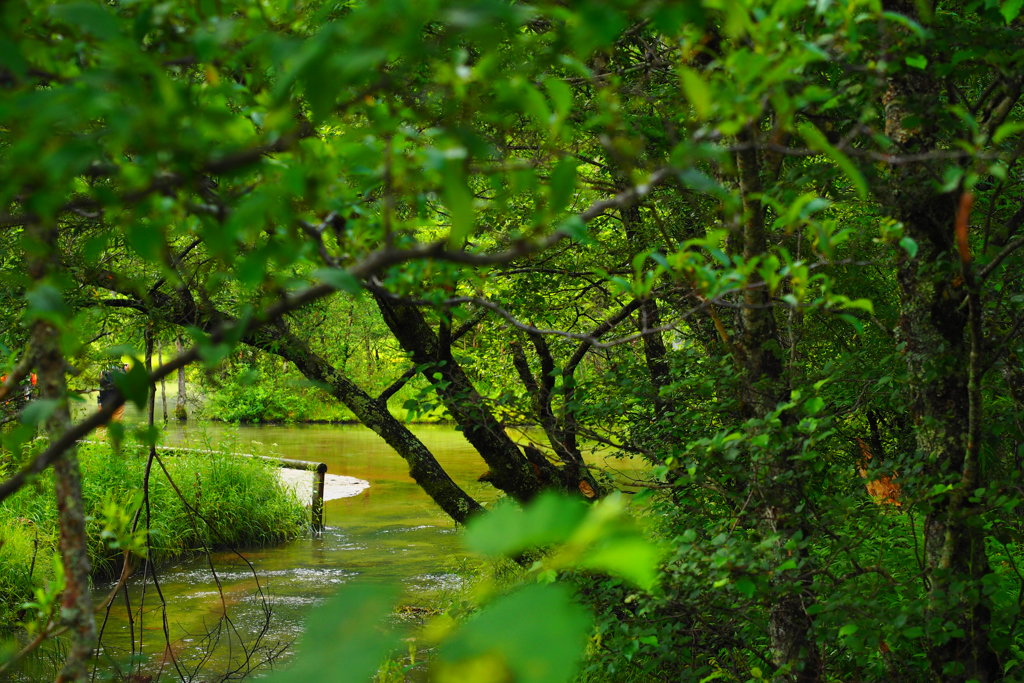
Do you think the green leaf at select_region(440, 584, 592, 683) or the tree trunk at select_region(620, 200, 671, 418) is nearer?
the green leaf at select_region(440, 584, 592, 683)

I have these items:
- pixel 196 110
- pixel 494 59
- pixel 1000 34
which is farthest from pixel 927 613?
pixel 196 110

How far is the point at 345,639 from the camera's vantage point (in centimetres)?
45

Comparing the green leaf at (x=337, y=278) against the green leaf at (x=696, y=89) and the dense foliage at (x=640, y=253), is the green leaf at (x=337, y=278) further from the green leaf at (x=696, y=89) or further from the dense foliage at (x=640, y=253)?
the green leaf at (x=696, y=89)

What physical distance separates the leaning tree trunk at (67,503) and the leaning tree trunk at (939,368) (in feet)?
7.29

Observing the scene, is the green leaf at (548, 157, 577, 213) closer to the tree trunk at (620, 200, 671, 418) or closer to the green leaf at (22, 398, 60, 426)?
the green leaf at (22, 398, 60, 426)

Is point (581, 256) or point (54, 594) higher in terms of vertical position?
point (581, 256)

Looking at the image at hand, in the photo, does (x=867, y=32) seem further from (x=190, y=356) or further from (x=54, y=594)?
(x=54, y=594)

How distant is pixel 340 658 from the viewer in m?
0.44

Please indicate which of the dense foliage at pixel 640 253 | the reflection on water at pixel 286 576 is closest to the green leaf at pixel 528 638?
the dense foliage at pixel 640 253

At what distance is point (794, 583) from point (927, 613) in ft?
1.60

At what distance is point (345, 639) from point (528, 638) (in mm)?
101

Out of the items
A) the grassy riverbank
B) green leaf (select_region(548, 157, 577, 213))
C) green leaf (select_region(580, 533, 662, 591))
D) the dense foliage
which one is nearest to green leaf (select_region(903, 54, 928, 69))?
the dense foliage

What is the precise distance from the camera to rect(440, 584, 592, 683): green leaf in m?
0.41

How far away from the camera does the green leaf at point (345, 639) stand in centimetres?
44
